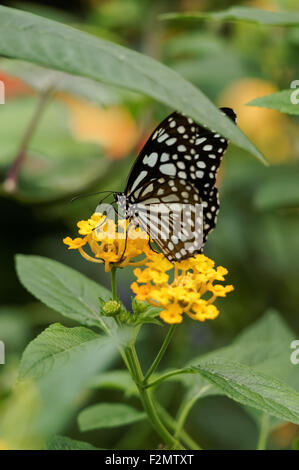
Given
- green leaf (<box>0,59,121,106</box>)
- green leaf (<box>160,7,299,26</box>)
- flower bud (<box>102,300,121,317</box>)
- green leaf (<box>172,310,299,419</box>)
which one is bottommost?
green leaf (<box>172,310,299,419</box>)

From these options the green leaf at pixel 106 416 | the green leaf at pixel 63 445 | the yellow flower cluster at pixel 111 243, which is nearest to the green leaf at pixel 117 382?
the green leaf at pixel 106 416

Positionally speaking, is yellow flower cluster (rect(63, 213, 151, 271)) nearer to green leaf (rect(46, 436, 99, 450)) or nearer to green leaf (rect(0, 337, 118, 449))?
green leaf (rect(0, 337, 118, 449))

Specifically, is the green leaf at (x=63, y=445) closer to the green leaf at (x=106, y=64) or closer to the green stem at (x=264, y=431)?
the green stem at (x=264, y=431)

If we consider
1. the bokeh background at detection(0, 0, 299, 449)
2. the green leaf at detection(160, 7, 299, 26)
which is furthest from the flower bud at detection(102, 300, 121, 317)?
the bokeh background at detection(0, 0, 299, 449)

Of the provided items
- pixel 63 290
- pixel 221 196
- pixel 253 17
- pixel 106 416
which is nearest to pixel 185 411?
pixel 106 416
